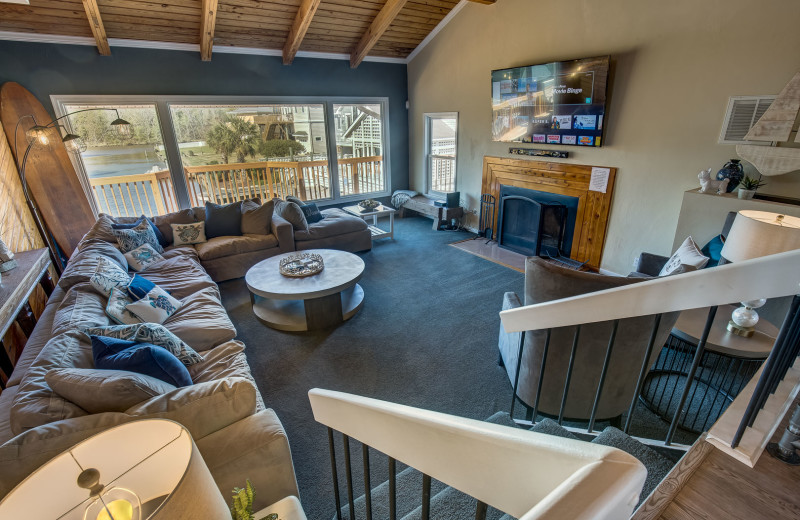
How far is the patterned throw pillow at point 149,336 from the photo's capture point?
1.90m

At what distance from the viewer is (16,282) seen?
2.62 meters

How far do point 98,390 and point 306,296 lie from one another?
1684 mm

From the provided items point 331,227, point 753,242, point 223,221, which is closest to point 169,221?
point 223,221

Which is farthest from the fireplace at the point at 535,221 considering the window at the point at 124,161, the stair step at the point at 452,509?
the window at the point at 124,161

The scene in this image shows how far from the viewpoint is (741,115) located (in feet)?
9.75

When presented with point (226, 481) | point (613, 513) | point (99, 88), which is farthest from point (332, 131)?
point (613, 513)

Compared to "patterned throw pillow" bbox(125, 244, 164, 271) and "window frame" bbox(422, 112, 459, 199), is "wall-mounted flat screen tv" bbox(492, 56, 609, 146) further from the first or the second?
"patterned throw pillow" bbox(125, 244, 164, 271)

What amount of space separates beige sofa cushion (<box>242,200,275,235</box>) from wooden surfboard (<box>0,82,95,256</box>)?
1.94 metres

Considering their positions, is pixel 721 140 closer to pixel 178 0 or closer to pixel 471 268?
pixel 471 268

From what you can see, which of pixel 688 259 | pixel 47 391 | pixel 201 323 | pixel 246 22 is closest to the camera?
pixel 47 391

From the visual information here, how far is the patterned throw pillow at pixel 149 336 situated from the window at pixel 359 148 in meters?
4.79

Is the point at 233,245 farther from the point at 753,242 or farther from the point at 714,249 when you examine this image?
the point at 714,249

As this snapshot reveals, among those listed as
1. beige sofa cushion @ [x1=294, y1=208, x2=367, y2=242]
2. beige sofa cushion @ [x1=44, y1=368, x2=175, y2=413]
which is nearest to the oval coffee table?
beige sofa cushion @ [x1=294, y1=208, x2=367, y2=242]

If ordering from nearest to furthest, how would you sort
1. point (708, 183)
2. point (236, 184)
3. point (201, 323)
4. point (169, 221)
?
point (201, 323)
point (708, 183)
point (169, 221)
point (236, 184)
